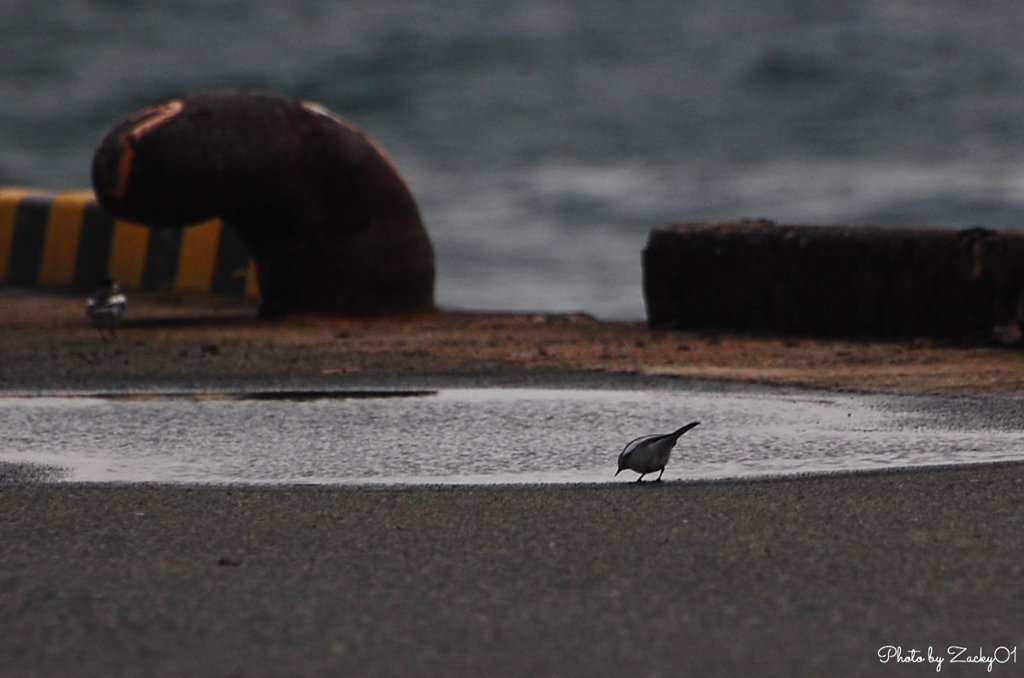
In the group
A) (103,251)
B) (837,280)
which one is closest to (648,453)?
(837,280)

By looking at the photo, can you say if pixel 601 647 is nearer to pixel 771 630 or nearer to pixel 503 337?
pixel 771 630

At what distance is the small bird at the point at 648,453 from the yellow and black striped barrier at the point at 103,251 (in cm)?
901

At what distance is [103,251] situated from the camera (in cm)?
1441

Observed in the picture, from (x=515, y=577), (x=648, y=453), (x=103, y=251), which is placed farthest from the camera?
(x=103, y=251)

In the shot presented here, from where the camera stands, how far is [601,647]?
2938 millimetres

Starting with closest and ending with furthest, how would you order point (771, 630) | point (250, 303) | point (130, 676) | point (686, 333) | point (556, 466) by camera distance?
1. point (130, 676)
2. point (771, 630)
3. point (556, 466)
4. point (686, 333)
5. point (250, 303)

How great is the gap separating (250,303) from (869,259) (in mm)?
5606

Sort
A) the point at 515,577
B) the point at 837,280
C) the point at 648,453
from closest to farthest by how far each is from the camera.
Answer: the point at 515,577 → the point at 648,453 → the point at 837,280

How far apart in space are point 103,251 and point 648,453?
35.4ft

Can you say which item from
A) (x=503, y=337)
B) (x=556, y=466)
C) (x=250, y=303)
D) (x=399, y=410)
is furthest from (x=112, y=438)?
(x=250, y=303)

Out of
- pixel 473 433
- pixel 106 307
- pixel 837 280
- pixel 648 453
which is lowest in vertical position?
pixel 106 307

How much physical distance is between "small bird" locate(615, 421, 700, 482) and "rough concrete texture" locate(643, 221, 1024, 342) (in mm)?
4476

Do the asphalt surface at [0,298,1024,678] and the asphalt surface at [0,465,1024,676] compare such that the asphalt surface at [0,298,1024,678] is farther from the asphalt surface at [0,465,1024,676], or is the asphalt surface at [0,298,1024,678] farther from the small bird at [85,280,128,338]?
the small bird at [85,280,128,338]

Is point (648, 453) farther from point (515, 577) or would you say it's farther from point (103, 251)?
point (103, 251)
